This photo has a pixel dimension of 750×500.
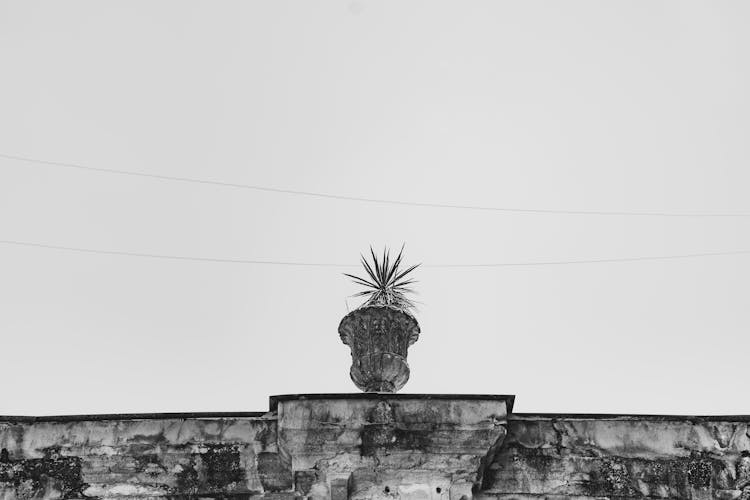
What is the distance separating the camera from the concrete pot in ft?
24.9

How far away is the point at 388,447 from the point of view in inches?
250

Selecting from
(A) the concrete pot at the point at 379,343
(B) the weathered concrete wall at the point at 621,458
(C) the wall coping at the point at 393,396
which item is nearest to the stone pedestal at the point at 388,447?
(C) the wall coping at the point at 393,396

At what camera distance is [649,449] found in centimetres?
649

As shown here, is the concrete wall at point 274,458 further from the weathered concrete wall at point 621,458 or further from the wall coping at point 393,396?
the wall coping at point 393,396

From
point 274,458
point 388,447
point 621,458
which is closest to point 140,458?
point 274,458

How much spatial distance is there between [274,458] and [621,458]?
8.16 ft

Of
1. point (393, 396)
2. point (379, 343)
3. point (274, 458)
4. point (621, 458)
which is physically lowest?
point (621, 458)

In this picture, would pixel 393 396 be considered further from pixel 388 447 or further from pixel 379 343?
pixel 379 343

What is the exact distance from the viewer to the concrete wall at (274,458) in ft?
21.0

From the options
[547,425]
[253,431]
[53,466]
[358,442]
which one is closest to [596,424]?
[547,425]

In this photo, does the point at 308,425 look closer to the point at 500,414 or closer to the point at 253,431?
the point at 253,431

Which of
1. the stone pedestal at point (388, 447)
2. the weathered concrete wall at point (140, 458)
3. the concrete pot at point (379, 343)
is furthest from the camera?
the concrete pot at point (379, 343)

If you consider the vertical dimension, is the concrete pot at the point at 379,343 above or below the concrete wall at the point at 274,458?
above

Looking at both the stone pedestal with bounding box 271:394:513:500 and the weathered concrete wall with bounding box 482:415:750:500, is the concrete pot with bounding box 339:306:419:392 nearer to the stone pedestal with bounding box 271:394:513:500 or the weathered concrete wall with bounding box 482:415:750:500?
the stone pedestal with bounding box 271:394:513:500
